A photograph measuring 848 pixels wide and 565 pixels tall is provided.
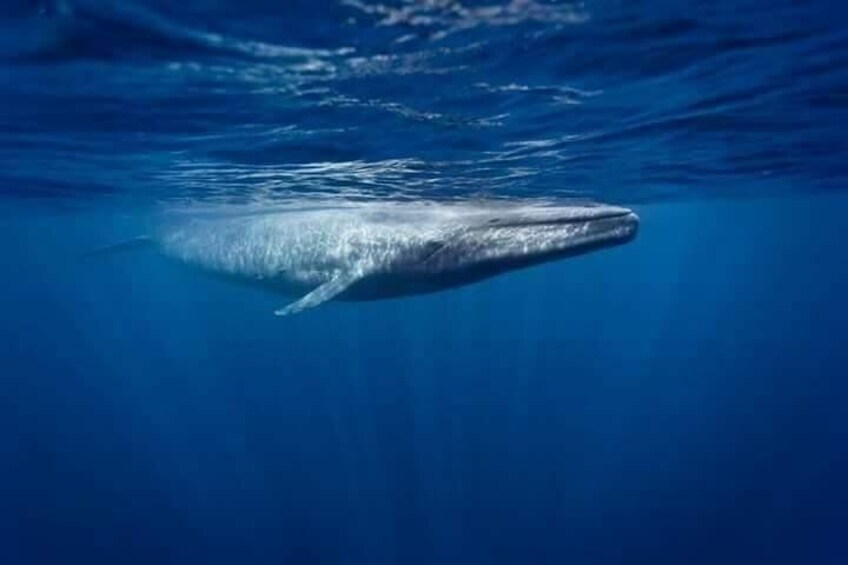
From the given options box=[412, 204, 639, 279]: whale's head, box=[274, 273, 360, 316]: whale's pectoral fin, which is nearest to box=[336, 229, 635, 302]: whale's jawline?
box=[412, 204, 639, 279]: whale's head

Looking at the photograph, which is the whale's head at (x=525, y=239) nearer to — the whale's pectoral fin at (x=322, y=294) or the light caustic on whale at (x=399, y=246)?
the light caustic on whale at (x=399, y=246)

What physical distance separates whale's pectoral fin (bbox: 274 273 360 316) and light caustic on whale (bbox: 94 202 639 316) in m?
0.02

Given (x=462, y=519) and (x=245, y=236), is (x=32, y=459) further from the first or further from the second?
(x=245, y=236)

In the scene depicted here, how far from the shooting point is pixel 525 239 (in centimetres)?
1095

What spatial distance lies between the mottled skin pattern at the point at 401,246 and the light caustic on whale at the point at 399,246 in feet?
0.06

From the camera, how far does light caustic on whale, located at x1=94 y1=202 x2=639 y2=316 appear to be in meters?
10.8

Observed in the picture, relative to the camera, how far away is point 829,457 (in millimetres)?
43094

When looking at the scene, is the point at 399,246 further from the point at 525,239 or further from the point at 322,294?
the point at 525,239

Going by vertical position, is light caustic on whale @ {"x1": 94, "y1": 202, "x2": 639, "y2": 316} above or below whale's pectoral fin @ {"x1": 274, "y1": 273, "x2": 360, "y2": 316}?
above

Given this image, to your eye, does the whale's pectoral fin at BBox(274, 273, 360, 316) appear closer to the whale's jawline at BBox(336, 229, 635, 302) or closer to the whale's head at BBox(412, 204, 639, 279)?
the whale's jawline at BBox(336, 229, 635, 302)

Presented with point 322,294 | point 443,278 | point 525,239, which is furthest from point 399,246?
point 525,239

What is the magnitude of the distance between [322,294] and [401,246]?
161 centimetres

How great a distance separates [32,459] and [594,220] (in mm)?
36930

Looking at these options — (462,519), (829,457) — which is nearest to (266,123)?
(462,519)
